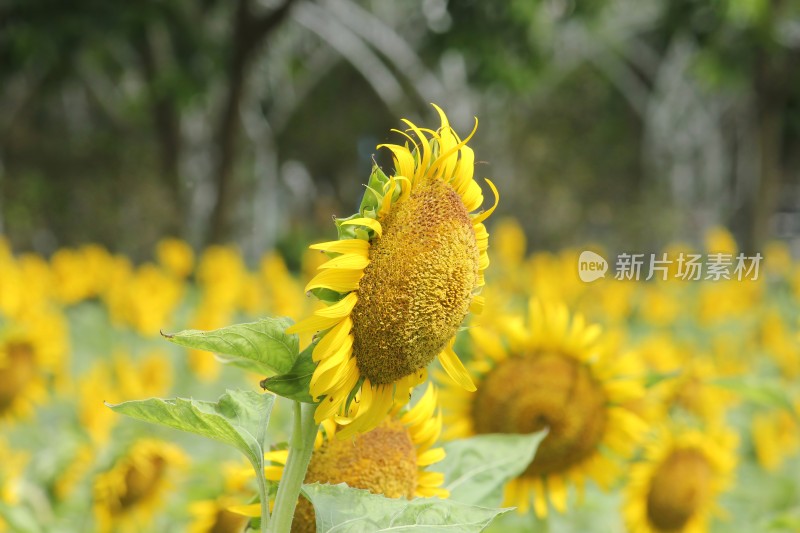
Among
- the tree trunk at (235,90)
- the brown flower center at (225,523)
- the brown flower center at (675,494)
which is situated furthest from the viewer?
the tree trunk at (235,90)

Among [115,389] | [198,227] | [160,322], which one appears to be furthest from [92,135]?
[115,389]

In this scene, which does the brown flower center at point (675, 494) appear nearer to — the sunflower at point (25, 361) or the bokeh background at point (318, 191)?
the bokeh background at point (318, 191)

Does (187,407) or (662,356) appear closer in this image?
(187,407)

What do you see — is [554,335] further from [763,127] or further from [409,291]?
[763,127]

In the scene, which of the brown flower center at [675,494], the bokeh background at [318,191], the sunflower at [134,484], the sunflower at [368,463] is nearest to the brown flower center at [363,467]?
the sunflower at [368,463]

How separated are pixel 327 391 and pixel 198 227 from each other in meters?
8.83

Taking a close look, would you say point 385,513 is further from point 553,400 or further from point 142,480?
point 142,480

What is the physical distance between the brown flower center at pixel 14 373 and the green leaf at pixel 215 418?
1445mm

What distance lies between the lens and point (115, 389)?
6.92 ft

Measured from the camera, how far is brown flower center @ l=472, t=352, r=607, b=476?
1.16 metres

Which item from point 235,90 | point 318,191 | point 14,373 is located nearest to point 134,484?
point 14,373

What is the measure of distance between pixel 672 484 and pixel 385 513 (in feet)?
3.63

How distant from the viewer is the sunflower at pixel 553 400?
3.85 ft

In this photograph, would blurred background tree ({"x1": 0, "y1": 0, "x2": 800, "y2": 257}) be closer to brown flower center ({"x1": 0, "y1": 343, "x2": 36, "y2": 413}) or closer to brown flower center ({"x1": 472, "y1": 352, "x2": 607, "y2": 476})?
brown flower center ({"x1": 0, "y1": 343, "x2": 36, "y2": 413})
